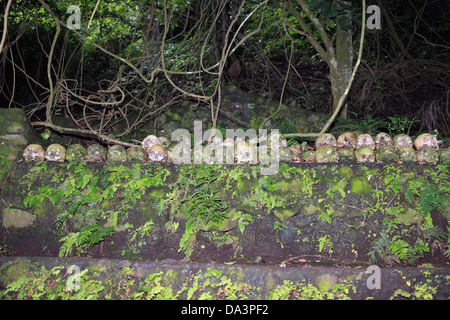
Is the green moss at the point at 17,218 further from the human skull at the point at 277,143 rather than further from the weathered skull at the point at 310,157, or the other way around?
the weathered skull at the point at 310,157

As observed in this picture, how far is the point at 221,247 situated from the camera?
3.13 m

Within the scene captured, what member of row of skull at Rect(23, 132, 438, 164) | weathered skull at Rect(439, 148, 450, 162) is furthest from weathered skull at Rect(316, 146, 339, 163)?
weathered skull at Rect(439, 148, 450, 162)

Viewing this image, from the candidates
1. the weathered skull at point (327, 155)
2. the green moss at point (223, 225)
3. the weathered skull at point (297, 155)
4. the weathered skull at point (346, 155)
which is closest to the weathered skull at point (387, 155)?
the weathered skull at point (346, 155)

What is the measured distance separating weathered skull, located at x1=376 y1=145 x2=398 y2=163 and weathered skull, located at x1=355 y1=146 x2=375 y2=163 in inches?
2.3

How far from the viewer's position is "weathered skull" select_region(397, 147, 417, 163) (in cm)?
323

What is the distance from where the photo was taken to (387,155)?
10.6 feet

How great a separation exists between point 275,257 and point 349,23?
3.03 meters

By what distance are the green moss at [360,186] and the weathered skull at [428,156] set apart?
1.72ft

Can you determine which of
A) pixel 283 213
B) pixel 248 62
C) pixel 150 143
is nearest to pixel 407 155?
pixel 283 213

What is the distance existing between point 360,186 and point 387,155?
0.38 m

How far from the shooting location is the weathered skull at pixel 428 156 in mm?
3199

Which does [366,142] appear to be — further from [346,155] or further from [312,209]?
[312,209]

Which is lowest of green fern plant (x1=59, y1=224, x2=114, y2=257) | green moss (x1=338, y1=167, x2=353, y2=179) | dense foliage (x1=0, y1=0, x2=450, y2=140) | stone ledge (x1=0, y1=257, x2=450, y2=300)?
stone ledge (x1=0, y1=257, x2=450, y2=300)

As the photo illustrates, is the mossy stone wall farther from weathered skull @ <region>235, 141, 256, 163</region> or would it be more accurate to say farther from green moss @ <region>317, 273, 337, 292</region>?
green moss @ <region>317, 273, 337, 292</region>
